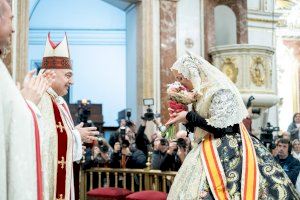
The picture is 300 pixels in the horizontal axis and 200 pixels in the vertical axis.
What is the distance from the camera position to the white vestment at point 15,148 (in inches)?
84.2

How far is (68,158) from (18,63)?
5.77m

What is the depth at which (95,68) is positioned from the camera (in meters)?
15.9

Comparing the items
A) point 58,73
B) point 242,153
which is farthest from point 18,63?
point 242,153

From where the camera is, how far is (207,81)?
4.38 meters

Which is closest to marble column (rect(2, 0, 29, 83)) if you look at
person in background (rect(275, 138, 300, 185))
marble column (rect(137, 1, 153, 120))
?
marble column (rect(137, 1, 153, 120))

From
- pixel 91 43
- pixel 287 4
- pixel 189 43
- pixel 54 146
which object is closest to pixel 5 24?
pixel 54 146

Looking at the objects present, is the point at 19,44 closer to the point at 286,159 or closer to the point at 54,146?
the point at 286,159

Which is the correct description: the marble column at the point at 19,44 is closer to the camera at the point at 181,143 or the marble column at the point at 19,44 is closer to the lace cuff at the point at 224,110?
the camera at the point at 181,143

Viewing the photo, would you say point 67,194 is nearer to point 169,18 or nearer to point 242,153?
point 242,153

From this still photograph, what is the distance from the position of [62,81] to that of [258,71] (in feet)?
24.6

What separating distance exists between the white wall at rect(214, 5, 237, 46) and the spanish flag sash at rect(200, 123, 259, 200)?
30.3 feet

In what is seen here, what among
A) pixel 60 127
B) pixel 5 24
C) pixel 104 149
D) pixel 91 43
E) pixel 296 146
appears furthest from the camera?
pixel 91 43

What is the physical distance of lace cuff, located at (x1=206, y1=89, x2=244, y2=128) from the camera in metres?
4.15

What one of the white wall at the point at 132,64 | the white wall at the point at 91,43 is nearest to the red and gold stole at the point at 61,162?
the white wall at the point at 132,64
